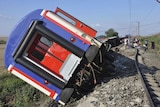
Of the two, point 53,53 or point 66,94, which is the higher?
point 53,53

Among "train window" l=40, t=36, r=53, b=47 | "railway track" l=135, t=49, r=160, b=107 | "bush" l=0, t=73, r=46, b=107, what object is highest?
"railway track" l=135, t=49, r=160, b=107

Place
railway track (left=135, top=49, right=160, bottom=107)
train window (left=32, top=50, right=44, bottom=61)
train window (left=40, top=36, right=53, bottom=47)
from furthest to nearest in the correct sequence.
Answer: train window (left=40, top=36, right=53, bottom=47)
train window (left=32, top=50, right=44, bottom=61)
railway track (left=135, top=49, right=160, bottom=107)

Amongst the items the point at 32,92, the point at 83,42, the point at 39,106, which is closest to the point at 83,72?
the point at 83,42

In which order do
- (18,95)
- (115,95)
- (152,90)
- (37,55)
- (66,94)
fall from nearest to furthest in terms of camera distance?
(66,94) → (115,95) → (37,55) → (152,90) → (18,95)

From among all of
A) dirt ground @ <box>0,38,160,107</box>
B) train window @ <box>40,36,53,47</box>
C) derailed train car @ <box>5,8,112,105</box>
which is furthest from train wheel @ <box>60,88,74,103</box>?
train window @ <box>40,36,53,47</box>

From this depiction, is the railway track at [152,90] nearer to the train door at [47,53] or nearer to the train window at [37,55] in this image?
the train door at [47,53]

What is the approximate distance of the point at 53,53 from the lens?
353 inches

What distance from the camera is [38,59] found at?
902cm

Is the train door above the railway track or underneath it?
underneath

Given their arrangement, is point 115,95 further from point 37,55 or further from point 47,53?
point 37,55

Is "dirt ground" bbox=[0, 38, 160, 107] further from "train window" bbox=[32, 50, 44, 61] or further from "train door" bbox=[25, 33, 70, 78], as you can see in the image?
"train window" bbox=[32, 50, 44, 61]

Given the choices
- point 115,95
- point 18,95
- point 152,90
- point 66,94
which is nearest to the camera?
point 66,94

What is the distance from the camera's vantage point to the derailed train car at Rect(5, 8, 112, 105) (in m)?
8.48

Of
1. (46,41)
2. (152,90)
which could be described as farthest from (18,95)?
(152,90)
